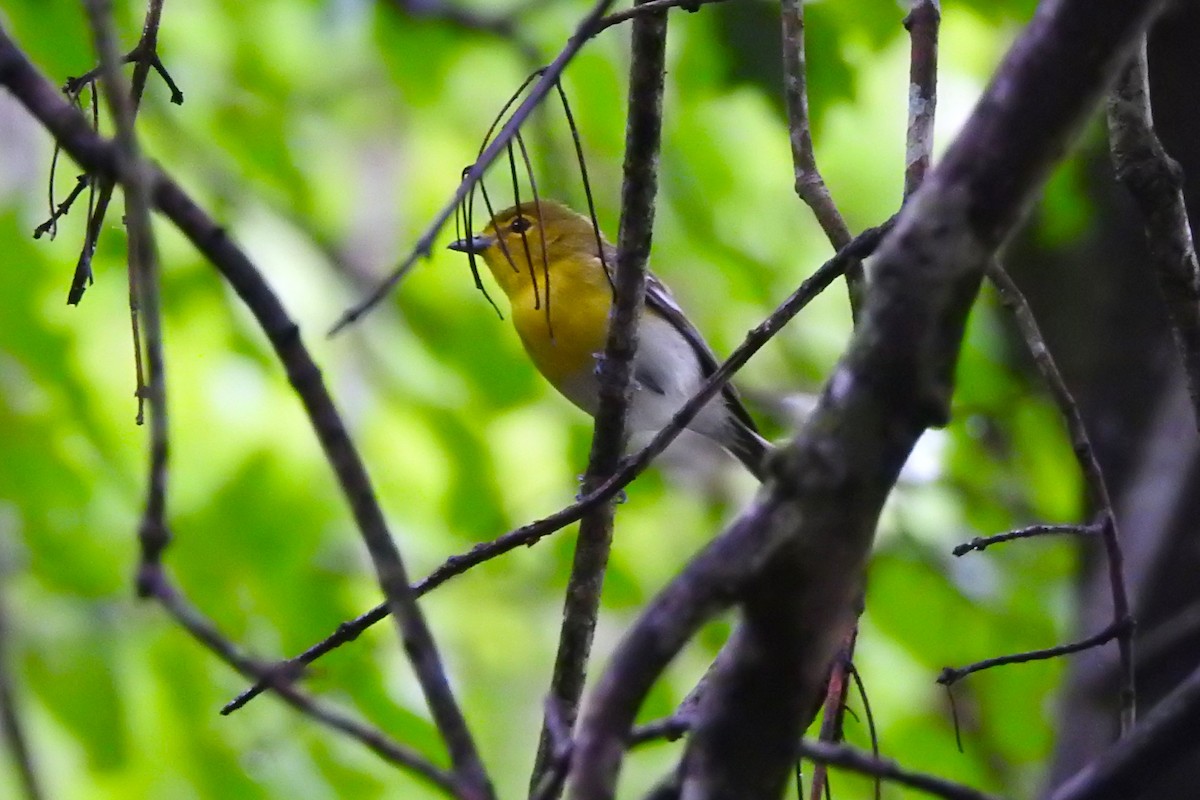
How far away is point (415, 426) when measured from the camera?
18.0ft

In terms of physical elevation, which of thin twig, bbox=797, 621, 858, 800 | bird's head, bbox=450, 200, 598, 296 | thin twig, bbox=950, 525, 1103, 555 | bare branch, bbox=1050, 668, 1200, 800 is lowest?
bare branch, bbox=1050, 668, 1200, 800

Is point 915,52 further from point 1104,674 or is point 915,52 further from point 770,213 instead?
point 770,213

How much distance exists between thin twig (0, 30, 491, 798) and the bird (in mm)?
3455

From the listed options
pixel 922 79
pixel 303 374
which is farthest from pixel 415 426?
pixel 303 374

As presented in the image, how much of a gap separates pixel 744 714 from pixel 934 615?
3.96 metres

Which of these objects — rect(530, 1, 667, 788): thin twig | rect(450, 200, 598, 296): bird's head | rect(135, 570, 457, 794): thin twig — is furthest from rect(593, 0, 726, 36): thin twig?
rect(450, 200, 598, 296): bird's head

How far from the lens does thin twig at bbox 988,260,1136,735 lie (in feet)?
7.12

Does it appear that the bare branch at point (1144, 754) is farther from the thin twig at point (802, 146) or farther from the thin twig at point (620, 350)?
→ the thin twig at point (802, 146)

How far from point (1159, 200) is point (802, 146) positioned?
685mm

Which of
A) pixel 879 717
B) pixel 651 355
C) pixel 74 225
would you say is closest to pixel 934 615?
pixel 879 717

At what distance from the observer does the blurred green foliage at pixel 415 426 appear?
4.40 metres

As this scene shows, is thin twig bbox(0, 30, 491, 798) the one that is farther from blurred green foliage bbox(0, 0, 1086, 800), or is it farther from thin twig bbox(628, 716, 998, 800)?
blurred green foliage bbox(0, 0, 1086, 800)

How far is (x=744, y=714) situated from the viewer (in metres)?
1.39

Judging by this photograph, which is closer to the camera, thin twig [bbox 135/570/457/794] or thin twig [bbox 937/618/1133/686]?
thin twig [bbox 135/570/457/794]
